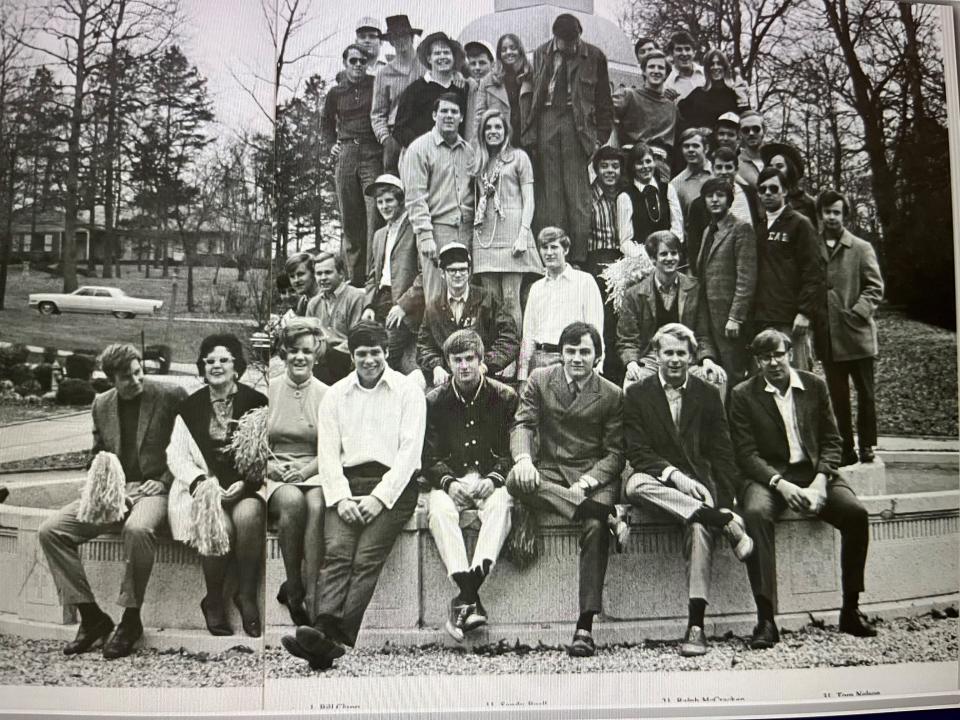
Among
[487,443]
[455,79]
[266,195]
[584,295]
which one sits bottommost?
[487,443]

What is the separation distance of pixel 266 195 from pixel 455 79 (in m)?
1.30

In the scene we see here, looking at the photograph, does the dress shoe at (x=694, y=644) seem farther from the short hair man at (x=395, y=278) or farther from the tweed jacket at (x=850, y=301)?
the short hair man at (x=395, y=278)

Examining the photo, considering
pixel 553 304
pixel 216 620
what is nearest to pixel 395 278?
pixel 553 304

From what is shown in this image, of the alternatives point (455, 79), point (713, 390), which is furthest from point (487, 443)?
point (455, 79)

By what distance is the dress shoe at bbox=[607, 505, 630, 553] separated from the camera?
5270mm

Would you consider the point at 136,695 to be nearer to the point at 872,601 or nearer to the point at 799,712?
the point at 799,712

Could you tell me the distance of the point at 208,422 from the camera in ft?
17.2

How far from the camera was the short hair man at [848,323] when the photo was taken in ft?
18.7

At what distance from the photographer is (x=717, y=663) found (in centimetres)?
527

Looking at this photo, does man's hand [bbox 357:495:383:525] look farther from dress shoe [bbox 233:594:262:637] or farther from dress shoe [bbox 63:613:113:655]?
dress shoe [bbox 63:613:113:655]

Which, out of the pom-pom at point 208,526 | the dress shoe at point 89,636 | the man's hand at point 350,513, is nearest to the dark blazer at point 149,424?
the pom-pom at point 208,526

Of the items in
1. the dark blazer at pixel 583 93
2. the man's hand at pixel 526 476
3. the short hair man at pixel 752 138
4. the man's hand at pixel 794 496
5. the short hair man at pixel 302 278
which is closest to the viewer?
the man's hand at pixel 526 476

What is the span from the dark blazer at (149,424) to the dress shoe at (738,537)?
315 centimetres

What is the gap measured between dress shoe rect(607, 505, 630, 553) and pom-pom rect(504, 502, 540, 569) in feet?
1.39
